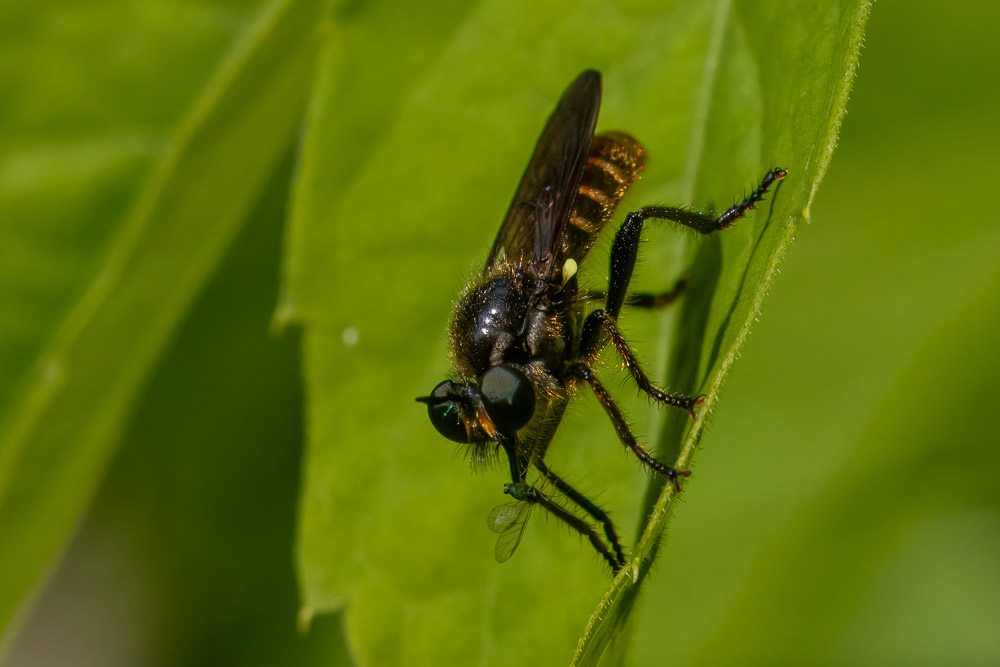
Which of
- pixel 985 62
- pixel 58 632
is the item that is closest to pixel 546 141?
pixel 985 62

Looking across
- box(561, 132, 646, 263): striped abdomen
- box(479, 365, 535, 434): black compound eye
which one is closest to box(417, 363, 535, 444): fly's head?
box(479, 365, 535, 434): black compound eye

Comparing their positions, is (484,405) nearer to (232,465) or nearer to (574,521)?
(574,521)

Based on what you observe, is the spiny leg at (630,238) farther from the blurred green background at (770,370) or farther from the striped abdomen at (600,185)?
the blurred green background at (770,370)

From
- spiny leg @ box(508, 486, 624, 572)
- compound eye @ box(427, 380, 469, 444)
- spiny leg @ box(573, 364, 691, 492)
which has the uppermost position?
spiny leg @ box(573, 364, 691, 492)

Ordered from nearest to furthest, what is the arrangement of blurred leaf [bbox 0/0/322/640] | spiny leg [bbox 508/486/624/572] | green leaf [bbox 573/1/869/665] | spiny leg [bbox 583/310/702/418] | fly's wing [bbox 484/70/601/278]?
green leaf [bbox 573/1/869/665], spiny leg [bbox 583/310/702/418], spiny leg [bbox 508/486/624/572], blurred leaf [bbox 0/0/322/640], fly's wing [bbox 484/70/601/278]

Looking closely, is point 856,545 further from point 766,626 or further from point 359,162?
point 359,162

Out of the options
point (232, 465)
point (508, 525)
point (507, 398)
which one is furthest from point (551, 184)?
point (232, 465)

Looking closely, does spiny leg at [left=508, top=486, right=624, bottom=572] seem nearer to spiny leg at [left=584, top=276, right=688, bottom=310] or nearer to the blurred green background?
spiny leg at [left=584, top=276, right=688, bottom=310]
